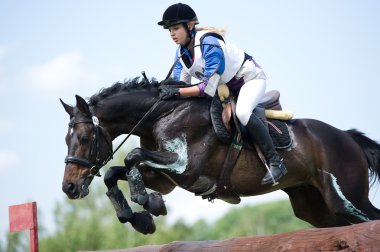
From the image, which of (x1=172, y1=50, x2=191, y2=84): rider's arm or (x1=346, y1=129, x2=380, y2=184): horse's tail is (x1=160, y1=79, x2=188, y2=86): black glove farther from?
(x1=346, y1=129, x2=380, y2=184): horse's tail

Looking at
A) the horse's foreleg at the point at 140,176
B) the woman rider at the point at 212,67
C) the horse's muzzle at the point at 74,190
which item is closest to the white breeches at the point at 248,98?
the woman rider at the point at 212,67

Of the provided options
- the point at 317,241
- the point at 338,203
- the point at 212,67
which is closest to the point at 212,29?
the point at 212,67

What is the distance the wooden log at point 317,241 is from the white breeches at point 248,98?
4.57 ft

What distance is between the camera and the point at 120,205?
597cm

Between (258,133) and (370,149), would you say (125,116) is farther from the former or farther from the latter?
(370,149)

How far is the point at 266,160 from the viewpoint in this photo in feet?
20.6

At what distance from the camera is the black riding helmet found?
242 inches

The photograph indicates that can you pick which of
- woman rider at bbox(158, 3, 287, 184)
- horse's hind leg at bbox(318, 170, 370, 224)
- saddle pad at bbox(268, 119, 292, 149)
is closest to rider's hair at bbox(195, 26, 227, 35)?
woman rider at bbox(158, 3, 287, 184)

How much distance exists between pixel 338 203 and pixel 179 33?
221cm

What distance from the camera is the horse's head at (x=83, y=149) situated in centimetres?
595

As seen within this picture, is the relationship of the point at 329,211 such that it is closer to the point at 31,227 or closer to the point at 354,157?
the point at 354,157

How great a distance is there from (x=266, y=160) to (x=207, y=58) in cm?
107

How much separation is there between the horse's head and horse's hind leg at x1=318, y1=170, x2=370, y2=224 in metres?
2.10

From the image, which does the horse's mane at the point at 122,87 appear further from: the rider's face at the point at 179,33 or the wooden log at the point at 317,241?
the wooden log at the point at 317,241
